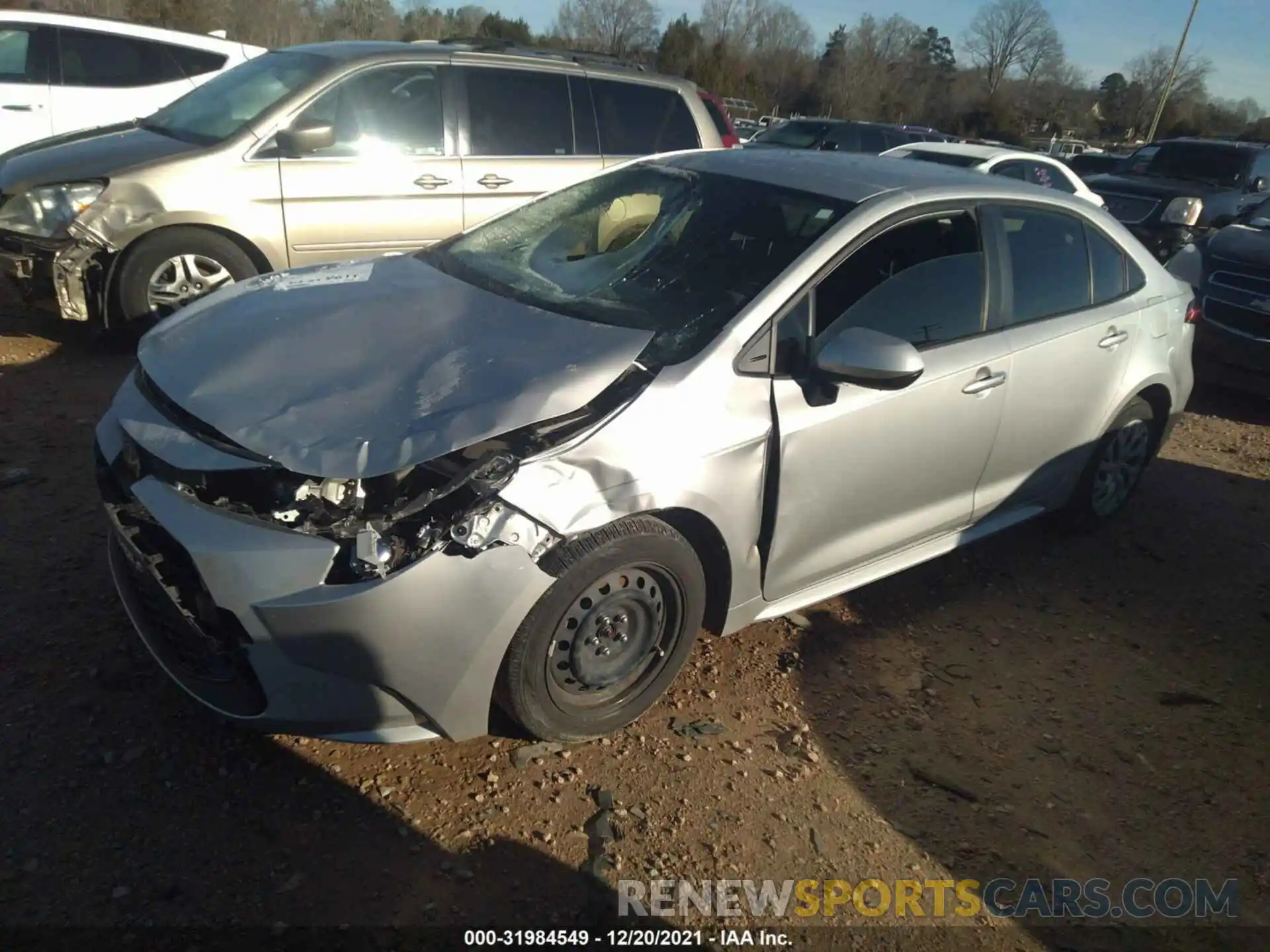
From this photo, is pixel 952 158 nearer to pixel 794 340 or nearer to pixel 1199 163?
pixel 1199 163

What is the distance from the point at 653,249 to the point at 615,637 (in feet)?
4.80

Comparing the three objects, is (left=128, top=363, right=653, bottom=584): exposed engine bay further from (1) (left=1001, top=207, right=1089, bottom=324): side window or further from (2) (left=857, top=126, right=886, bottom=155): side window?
(2) (left=857, top=126, right=886, bottom=155): side window

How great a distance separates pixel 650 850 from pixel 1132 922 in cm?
135

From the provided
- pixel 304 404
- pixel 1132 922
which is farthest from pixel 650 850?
pixel 304 404

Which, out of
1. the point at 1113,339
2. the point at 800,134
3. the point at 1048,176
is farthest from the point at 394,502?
the point at 800,134

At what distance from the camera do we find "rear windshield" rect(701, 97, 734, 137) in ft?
24.2

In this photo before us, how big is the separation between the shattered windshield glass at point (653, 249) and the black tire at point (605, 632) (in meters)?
0.60

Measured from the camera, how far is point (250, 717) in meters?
2.47

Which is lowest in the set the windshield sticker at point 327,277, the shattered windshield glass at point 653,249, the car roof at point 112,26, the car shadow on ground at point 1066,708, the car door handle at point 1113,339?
the car shadow on ground at point 1066,708

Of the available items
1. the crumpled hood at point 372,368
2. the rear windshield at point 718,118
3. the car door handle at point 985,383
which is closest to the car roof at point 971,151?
the rear windshield at point 718,118

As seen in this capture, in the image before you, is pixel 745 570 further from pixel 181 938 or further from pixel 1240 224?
pixel 1240 224

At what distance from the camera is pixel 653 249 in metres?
3.47

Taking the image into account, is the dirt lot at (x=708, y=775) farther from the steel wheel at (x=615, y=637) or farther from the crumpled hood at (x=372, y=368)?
the crumpled hood at (x=372, y=368)

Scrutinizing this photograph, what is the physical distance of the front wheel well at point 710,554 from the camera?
2.86 m
